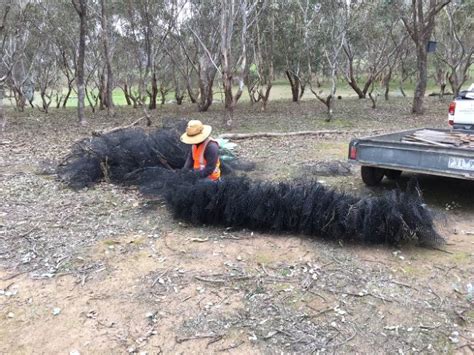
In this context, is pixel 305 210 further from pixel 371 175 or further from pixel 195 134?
pixel 371 175

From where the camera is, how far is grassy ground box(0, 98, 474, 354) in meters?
3.19

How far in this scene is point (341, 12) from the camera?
17.6 metres

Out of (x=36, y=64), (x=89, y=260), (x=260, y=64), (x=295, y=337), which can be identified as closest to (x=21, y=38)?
(x=36, y=64)

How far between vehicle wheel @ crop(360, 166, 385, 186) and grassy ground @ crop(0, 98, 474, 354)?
0.96 m

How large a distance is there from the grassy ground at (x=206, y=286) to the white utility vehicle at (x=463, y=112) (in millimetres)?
3692

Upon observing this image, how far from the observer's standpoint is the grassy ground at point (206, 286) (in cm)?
319

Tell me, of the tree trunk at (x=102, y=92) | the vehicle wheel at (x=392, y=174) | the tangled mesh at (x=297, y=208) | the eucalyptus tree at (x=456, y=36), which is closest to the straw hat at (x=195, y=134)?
the tangled mesh at (x=297, y=208)

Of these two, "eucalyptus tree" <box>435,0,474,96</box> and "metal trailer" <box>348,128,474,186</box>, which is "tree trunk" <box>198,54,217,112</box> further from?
"metal trailer" <box>348,128,474,186</box>

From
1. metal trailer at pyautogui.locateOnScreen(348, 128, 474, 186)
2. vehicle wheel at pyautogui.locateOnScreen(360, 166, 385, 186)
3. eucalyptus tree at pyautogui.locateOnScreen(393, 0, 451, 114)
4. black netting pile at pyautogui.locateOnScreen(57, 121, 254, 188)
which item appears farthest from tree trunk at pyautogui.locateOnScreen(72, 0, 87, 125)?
metal trailer at pyautogui.locateOnScreen(348, 128, 474, 186)

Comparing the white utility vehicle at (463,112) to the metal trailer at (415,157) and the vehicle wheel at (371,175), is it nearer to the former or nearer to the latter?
the vehicle wheel at (371,175)

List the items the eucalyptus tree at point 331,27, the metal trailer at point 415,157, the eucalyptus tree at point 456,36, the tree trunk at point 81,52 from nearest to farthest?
the metal trailer at point 415,157, the tree trunk at point 81,52, the eucalyptus tree at point 331,27, the eucalyptus tree at point 456,36

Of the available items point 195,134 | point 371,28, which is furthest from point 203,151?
point 371,28

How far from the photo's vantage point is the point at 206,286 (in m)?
3.79

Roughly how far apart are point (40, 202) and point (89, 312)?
283 centimetres
